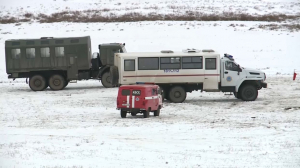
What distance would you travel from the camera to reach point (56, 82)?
35.2 meters

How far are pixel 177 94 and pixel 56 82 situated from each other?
1034 cm

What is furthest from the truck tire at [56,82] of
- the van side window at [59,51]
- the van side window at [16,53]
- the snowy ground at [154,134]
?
the snowy ground at [154,134]

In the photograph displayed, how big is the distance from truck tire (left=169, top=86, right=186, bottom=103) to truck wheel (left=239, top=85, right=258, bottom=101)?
332 centimetres

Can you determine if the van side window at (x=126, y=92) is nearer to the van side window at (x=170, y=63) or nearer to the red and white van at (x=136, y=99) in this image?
the red and white van at (x=136, y=99)

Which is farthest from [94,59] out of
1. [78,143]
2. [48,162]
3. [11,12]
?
[11,12]

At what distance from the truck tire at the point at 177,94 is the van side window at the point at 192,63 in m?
1.22

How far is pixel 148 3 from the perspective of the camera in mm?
74688

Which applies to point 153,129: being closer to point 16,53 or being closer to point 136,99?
point 136,99

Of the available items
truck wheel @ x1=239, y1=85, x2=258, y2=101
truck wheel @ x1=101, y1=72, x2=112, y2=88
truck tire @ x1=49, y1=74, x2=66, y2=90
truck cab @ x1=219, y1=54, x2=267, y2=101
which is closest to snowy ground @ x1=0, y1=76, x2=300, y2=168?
truck wheel @ x1=239, y1=85, x2=258, y2=101

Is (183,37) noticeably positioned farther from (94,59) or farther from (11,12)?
(11,12)

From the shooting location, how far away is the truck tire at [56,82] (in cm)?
3512

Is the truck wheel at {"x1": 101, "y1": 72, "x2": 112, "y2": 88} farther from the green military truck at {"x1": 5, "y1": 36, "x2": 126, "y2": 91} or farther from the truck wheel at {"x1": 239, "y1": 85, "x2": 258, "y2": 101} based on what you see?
the truck wheel at {"x1": 239, "y1": 85, "x2": 258, "y2": 101}

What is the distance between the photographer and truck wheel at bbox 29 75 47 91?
115ft

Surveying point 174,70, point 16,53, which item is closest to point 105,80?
point 16,53
